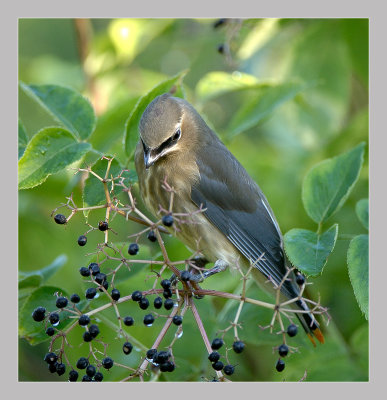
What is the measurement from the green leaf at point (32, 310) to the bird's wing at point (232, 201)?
97 centimetres

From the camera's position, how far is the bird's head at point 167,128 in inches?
125

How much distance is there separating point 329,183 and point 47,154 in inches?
51.2

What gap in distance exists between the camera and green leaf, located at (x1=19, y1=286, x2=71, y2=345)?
2865 millimetres

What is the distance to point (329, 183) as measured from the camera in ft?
10.1

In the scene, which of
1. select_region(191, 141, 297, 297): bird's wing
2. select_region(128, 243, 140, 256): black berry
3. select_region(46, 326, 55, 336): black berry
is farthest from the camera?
select_region(191, 141, 297, 297): bird's wing

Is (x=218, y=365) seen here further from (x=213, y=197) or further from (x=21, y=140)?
(x=21, y=140)

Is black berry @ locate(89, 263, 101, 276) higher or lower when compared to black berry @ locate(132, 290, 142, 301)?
higher

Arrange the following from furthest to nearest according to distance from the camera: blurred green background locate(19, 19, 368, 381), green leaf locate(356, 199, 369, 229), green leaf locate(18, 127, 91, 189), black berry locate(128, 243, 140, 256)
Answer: blurred green background locate(19, 19, 368, 381)
green leaf locate(356, 199, 369, 229)
green leaf locate(18, 127, 91, 189)
black berry locate(128, 243, 140, 256)

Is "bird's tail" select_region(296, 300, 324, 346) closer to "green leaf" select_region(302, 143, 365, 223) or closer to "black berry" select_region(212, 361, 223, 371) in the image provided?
"green leaf" select_region(302, 143, 365, 223)

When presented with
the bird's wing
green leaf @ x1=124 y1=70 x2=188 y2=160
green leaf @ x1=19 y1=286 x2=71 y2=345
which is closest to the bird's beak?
green leaf @ x1=124 y1=70 x2=188 y2=160

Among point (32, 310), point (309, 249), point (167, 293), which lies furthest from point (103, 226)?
point (309, 249)

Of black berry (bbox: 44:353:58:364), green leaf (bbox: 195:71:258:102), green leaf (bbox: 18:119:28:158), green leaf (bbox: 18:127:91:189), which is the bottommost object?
black berry (bbox: 44:353:58:364)

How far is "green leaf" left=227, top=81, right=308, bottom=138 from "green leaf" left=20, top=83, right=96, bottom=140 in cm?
84

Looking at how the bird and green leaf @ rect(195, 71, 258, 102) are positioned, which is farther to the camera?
green leaf @ rect(195, 71, 258, 102)
